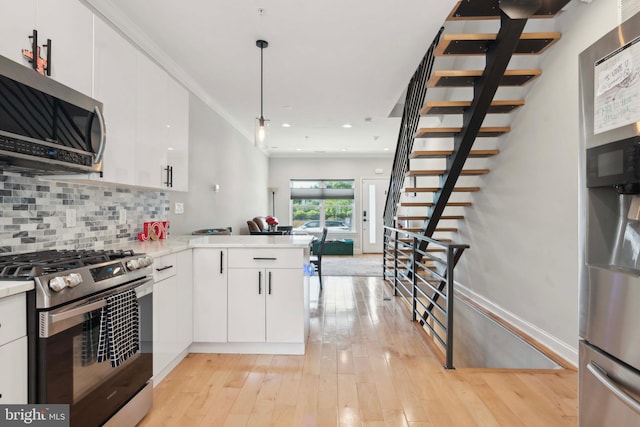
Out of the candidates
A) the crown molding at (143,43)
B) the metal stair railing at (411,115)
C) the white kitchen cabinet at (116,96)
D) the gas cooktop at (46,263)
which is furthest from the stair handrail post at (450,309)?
the crown molding at (143,43)

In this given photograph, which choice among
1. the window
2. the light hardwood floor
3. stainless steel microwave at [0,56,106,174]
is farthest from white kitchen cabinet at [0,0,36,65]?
the window

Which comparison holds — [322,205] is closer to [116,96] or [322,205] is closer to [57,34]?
[116,96]

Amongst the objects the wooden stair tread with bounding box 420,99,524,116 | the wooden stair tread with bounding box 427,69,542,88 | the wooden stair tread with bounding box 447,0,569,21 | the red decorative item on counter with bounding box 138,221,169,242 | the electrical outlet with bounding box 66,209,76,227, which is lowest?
the red decorative item on counter with bounding box 138,221,169,242

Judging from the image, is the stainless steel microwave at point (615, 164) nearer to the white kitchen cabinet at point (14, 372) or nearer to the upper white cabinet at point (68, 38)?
the white kitchen cabinet at point (14, 372)

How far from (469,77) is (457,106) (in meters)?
0.25

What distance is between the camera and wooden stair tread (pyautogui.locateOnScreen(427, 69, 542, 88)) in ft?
8.89

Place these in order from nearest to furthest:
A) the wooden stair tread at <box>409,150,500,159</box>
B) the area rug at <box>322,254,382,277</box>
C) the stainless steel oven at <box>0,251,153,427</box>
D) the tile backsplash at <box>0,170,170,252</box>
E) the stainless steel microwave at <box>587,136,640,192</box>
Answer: the stainless steel microwave at <box>587,136,640,192</box>
the stainless steel oven at <box>0,251,153,427</box>
the tile backsplash at <box>0,170,170,252</box>
the wooden stair tread at <box>409,150,500,159</box>
the area rug at <box>322,254,382,277</box>

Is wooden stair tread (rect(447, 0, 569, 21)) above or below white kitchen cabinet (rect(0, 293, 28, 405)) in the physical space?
above

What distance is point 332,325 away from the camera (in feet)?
11.2

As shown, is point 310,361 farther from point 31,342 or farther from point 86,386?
point 31,342

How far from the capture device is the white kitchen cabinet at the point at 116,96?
202 centimetres

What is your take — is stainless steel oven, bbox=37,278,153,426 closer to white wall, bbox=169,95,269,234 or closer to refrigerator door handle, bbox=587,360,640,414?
refrigerator door handle, bbox=587,360,640,414

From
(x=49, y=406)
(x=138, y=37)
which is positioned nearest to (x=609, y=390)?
(x=49, y=406)
